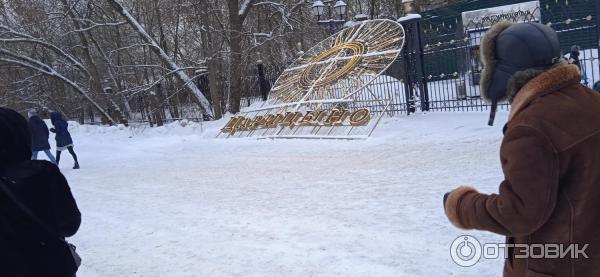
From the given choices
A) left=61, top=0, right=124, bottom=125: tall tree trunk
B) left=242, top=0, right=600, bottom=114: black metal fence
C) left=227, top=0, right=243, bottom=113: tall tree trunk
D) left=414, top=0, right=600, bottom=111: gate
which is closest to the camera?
left=414, top=0, right=600, bottom=111: gate

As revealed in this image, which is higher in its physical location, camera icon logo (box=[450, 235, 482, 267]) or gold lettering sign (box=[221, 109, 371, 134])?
gold lettering sign (box=[221, 109, 371, 134])

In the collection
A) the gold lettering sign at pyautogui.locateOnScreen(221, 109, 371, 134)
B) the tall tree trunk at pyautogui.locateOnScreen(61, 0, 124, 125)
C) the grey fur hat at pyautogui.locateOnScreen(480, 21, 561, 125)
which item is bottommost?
the gold lettering sign at pyautogui.locateOnScreen(221, 109, 371, 134)

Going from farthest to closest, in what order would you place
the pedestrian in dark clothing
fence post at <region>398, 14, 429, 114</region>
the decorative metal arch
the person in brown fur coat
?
fence post at <region>398, 14, 429, 114</region>, the decorative metal arch, the pedestrian in dark clothing, the person in brown fur coat

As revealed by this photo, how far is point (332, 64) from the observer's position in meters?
13.9

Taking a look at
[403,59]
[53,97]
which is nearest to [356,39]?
[403,59]

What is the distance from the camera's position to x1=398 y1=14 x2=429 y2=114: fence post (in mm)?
12932

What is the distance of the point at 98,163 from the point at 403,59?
864 centimetres

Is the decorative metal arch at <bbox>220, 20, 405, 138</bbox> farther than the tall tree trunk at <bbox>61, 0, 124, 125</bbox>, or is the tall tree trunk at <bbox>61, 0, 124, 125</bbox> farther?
the tall tree trunk at <bbox>61, 0, 124, 125</bbox>

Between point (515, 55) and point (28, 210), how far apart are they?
2459 mm

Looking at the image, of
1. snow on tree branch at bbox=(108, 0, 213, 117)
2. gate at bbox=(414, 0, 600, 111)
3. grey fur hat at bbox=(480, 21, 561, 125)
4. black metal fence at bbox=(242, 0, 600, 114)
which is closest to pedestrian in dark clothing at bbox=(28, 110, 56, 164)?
black metal fence at bbox=(242, 0, 600, 114)

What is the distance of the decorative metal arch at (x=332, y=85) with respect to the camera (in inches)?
487

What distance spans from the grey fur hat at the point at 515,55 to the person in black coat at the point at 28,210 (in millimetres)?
2310

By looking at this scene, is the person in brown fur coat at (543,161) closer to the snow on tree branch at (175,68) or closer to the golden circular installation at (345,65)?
the golden circular installation at (345,65)

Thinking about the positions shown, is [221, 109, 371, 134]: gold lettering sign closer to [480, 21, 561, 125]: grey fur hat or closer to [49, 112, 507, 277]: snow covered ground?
[49, 112, 507, 277]: snow covered ground
